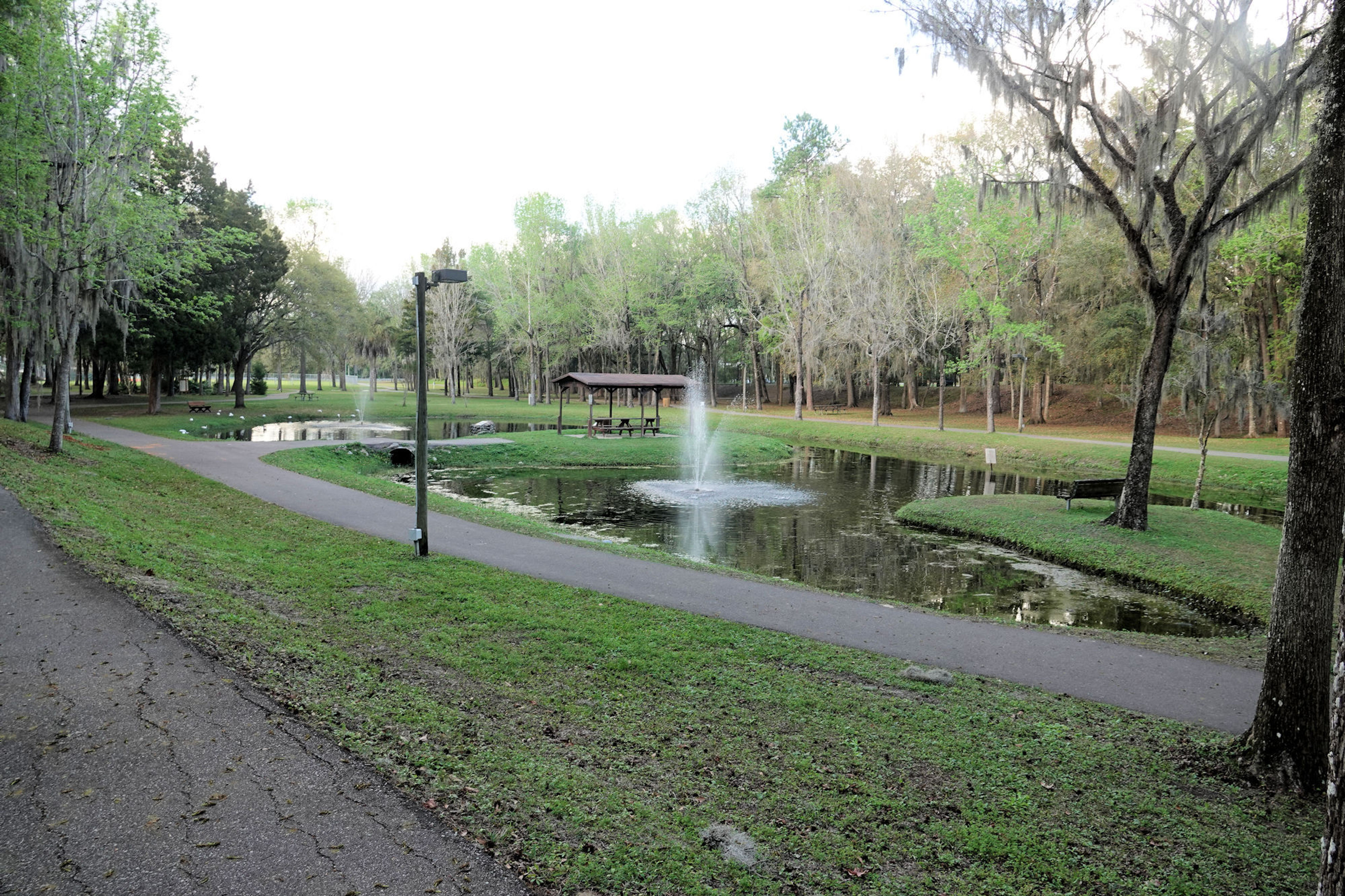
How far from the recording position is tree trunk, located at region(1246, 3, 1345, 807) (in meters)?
4.70

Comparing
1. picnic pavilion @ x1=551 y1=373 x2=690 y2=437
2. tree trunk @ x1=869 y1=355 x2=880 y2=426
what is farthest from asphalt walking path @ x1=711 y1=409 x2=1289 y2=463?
picnic pavilion @ x1=551 y1=373 x2=690 y2=437

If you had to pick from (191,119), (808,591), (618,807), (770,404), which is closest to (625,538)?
(808,591)

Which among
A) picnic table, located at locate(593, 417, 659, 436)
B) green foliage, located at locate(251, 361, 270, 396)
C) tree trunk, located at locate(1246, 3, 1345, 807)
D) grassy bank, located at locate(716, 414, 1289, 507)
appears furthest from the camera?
green foliage, located at locate(251, 361, 270, 396)

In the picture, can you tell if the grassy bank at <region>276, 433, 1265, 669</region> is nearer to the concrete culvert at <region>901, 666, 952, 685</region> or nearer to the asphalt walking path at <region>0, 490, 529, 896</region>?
the concrete culvert at <region>901, 666, 952, 685</region>

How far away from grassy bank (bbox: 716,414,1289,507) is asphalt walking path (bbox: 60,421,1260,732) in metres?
16.3

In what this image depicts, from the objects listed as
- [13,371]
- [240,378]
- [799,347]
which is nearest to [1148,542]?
[799,347]

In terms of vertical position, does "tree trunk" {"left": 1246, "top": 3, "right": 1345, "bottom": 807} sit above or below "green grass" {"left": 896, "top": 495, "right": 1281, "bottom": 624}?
above

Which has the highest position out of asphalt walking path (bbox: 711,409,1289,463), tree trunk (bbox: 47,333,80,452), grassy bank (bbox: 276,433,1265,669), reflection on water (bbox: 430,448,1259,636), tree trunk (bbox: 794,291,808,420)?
tree trunk (bbox: 794,291,808,420)

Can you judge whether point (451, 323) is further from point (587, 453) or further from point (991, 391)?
point (991, 391)

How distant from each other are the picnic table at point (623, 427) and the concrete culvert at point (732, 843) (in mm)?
30435

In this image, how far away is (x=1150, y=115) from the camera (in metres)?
13.0

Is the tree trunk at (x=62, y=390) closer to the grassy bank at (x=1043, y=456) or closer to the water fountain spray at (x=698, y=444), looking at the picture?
the water fountain spray at (x=698, y=444)

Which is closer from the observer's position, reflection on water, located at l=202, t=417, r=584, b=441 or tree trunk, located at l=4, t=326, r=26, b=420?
tree trunk, located at l=4, t=326, r=26, b=420

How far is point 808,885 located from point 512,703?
2.63 meters
